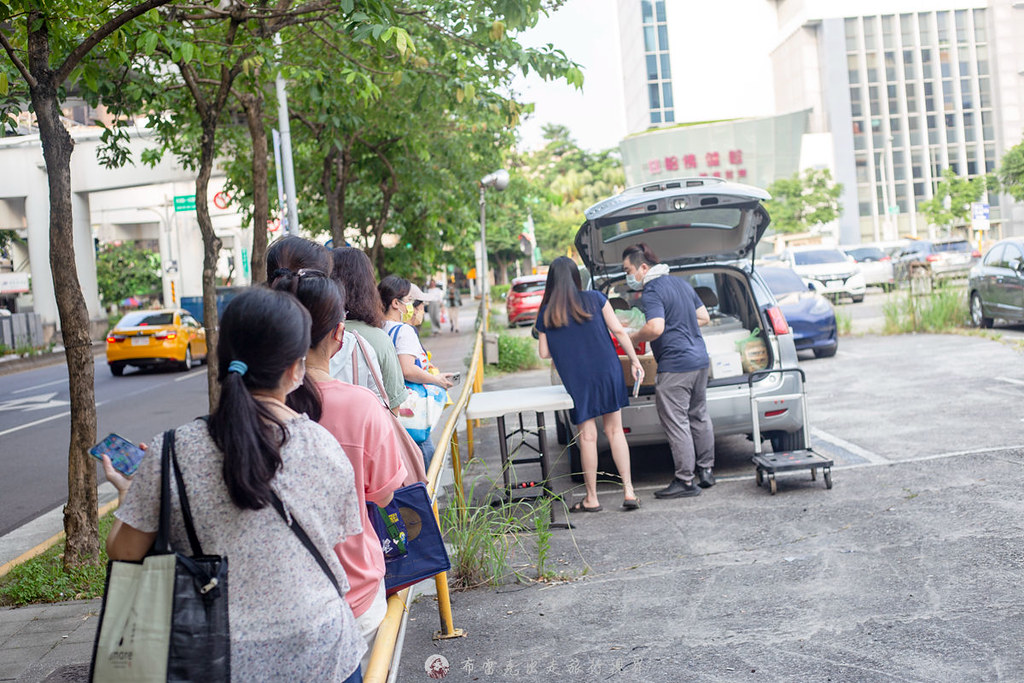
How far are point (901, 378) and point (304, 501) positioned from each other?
1199 centimetres

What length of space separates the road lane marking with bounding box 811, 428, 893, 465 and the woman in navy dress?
216cm

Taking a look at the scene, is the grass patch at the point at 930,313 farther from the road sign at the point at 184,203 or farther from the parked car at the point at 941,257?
the road sign at the point at 184,203

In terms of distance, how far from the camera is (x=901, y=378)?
13.2m

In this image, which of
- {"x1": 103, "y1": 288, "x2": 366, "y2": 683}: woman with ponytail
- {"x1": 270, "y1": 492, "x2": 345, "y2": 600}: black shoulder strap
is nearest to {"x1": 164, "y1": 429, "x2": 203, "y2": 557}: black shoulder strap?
{"x1": 103, "y1": 288, "x2": 366, "y2": 683}: woman with ponytail

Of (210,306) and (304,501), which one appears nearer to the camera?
(304,501)

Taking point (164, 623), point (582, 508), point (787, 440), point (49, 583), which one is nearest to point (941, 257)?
point (787, 440)

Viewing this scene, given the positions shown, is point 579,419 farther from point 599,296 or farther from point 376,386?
point 376,386

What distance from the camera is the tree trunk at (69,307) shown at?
6.51m

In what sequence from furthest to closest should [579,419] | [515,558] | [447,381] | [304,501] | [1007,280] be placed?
[1007,280] → [579,419] → [515,558] → [447,381] → [304,501]

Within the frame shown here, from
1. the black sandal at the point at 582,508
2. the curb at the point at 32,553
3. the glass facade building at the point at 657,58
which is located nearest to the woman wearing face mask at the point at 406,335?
the black sandal at the point at 582,508

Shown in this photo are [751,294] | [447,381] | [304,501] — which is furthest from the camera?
[751,294]

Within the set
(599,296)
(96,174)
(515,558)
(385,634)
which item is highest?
(96,174)

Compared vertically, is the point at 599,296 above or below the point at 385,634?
above

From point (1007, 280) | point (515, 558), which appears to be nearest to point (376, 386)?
point (515, 558)
